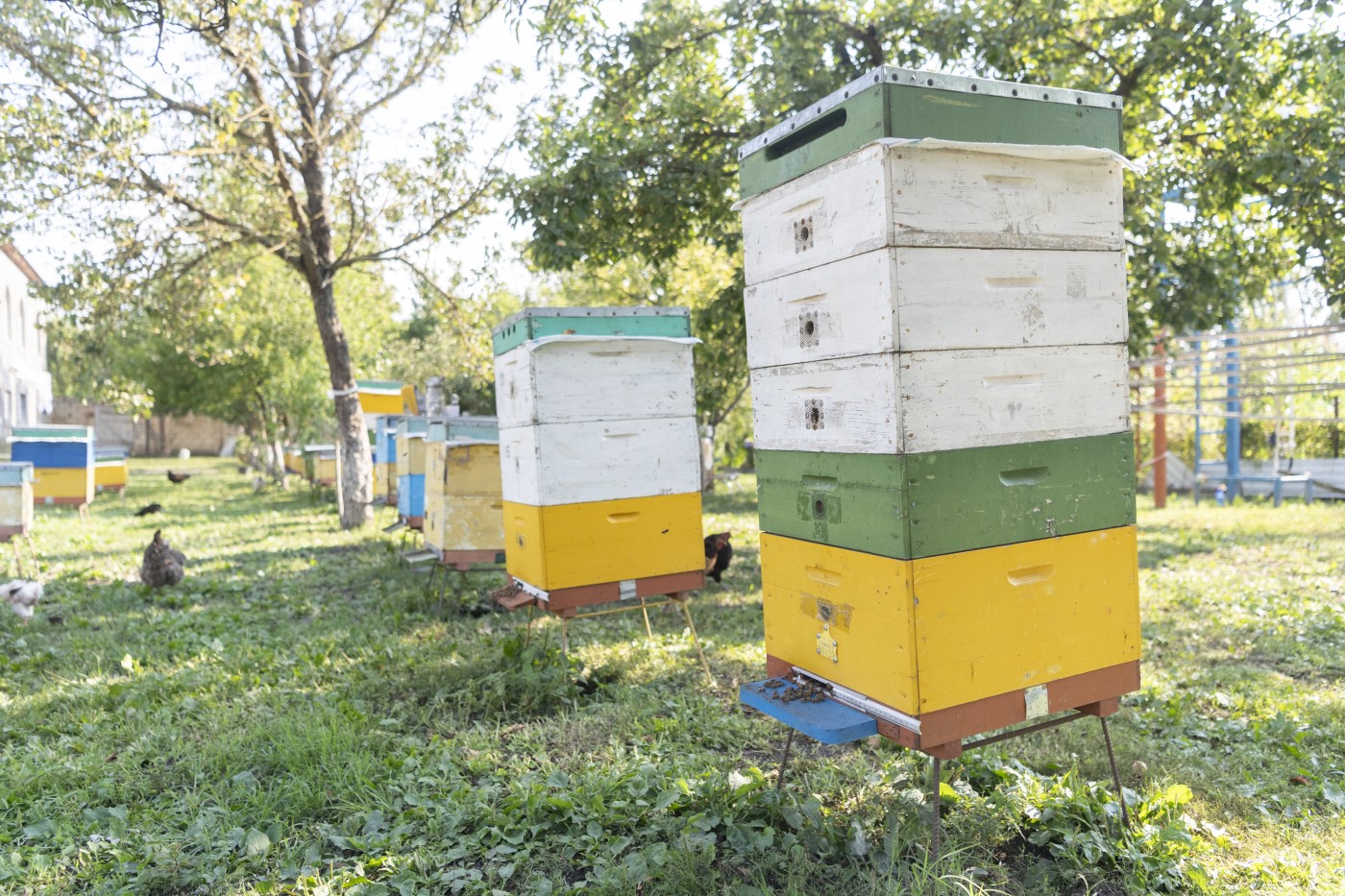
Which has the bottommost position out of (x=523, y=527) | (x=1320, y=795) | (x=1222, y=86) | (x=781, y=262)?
(x=1320, y=795)

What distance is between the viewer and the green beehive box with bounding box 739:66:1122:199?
8.14ft

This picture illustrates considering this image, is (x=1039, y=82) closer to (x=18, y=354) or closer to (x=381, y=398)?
(x=381, y=398)

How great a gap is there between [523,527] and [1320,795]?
378cm

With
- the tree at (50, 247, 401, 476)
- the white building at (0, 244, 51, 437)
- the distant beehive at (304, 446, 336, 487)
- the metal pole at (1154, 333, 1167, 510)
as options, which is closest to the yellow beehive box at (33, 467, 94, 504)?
the tree at (50, 247, 401, 476)

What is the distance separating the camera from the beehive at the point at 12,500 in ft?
25.5

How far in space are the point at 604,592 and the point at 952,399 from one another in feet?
8.88

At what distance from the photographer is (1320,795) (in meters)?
3.39

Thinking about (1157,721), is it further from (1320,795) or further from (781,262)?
(781,262)

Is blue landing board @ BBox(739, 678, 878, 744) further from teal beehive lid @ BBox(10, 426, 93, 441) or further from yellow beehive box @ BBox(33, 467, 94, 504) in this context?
yellow beehive box @ BBox(33, 467, 94, 504)

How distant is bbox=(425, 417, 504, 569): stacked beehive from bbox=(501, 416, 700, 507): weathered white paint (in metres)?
1.51

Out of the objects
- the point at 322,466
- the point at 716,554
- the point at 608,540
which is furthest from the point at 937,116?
the point at 322,466

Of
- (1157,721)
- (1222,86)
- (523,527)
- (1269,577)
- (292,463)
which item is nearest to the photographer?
(1157,721)

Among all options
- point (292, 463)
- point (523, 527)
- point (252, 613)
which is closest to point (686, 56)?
point (523, 527)

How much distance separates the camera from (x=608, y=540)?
4.83 meters
